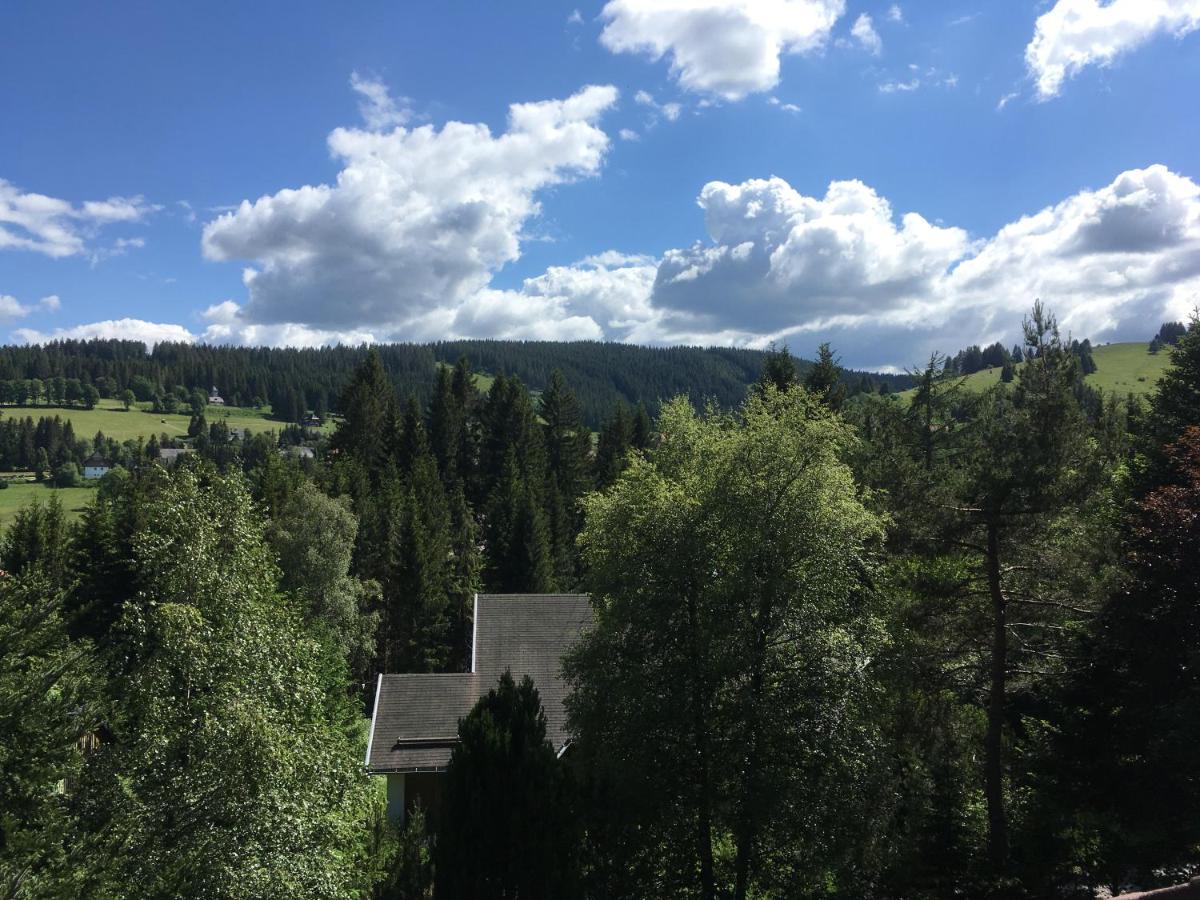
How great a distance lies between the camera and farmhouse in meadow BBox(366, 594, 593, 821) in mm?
23938

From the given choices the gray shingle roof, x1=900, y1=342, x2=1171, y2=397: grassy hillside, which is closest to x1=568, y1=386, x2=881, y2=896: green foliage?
the gray shingle roof

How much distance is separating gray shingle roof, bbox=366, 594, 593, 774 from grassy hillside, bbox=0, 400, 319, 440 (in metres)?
145

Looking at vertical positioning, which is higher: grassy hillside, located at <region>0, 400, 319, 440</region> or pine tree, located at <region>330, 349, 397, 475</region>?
grassy hillside, located at <region>0, 400, 319, 440</region>

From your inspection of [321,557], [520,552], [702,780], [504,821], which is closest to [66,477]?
[520,552]

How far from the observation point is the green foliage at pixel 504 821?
41.2ft

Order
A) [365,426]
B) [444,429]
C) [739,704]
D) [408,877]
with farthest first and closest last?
1. [444,429]
2. [365,426]
3. [739,704]
4. [408,877]

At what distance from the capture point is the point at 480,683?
26578 millimetres

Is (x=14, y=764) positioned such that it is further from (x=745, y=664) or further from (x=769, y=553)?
(x=769, y=553)

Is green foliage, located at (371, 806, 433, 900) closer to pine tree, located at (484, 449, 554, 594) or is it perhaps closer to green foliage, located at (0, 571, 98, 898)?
green foliage, located at (0, 571, 98, 898)

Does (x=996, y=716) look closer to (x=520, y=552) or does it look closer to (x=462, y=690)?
(x=462, y=690)

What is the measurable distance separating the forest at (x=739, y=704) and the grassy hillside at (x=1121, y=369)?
135m

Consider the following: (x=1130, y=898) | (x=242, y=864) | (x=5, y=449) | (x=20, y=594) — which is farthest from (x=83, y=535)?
(x=5, y=449)

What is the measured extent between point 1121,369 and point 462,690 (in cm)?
17740

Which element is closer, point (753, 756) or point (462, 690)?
point (753, 756)
